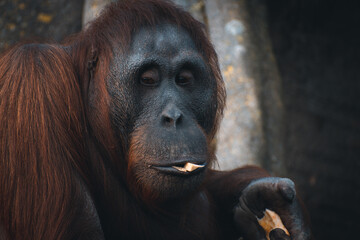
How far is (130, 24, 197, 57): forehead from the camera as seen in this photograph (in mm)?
2699

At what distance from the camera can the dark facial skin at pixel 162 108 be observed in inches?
97.1

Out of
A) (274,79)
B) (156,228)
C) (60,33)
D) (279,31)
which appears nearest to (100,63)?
(156,228)

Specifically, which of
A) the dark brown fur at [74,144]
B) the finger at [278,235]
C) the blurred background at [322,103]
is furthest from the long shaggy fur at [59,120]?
the blurred background at [322,103]

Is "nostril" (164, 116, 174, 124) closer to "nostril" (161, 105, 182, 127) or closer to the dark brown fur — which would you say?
"nostril" (161, 105, 182, 127)

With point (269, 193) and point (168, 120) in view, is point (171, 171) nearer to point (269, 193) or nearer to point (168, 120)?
point (168, 120)

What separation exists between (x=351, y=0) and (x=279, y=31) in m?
1.00

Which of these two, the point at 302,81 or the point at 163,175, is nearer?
the point at 163,175

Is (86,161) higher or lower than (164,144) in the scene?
lower

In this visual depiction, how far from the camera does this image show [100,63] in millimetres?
2764

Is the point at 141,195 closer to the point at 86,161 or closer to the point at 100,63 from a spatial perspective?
the point at 86,161

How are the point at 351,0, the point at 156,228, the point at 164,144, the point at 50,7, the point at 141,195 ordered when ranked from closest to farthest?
the point at 164,144
the point at 141,195
the point at 156,228
the point at 50,7
the point at 351,0

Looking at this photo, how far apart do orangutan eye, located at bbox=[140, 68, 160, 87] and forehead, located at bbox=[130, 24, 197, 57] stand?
106 mm

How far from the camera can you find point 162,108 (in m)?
2.57

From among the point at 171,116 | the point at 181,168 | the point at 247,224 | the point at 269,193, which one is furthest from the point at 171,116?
the point at 247,224
